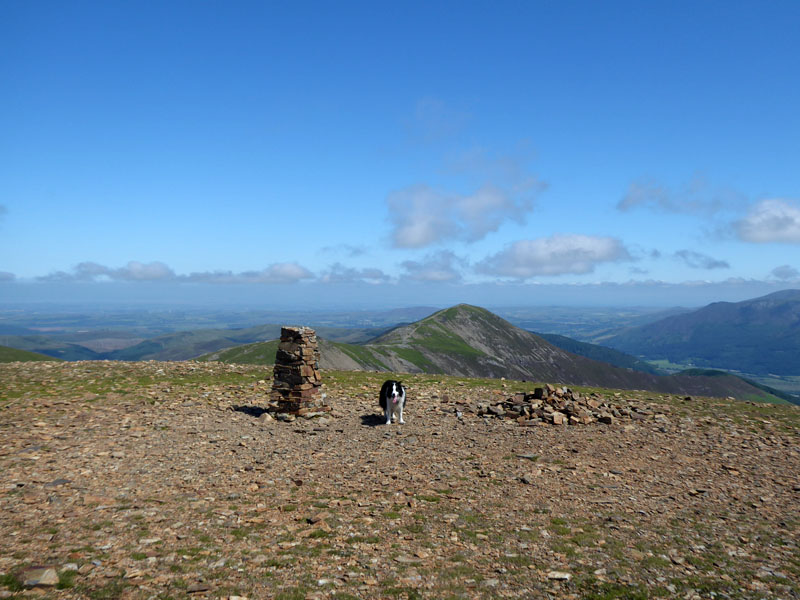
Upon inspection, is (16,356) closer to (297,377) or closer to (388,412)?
(297,377)

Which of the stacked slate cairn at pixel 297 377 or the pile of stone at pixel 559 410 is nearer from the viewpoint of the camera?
the pile of stone at pixel 559 410

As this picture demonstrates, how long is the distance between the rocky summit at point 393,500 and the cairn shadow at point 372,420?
7.1 inches

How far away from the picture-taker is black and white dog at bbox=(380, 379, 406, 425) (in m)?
20.4

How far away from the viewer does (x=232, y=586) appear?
7527 millimetres

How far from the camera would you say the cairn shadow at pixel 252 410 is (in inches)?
864

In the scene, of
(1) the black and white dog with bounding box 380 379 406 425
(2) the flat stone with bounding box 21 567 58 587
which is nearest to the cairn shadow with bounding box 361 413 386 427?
(1) the black and white dog with bounding box 380 379 406 425

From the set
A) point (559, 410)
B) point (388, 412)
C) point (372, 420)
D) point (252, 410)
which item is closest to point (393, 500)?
point (388, 412)

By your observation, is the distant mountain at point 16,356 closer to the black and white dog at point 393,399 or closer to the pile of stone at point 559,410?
the black and white dog at point 393,399

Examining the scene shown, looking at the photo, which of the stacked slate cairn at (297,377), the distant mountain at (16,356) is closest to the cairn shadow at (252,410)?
the stacked slate cairn at (297,377)

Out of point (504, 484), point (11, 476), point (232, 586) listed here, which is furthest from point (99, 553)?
point (504, 484)

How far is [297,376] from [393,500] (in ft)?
35.9

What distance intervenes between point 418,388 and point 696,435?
1506 centimetres

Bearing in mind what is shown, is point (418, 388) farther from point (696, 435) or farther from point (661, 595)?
point (661, 595)

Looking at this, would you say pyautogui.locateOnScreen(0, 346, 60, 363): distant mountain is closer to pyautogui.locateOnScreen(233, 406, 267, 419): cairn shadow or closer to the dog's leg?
pyautogui.locateOnScreen(233, 406, 267, 419): cairn shadow
